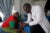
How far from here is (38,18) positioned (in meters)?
0.86

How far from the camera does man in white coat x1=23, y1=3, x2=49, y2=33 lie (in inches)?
33.9

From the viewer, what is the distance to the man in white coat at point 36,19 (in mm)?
861

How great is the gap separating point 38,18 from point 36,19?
0.06ft

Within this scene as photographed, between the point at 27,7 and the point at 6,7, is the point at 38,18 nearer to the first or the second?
the point at 27,7

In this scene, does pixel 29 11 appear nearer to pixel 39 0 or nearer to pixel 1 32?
pixel 39 0

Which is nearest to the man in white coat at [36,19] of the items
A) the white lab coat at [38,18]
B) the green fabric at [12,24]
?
the white lab coat at [38,18]

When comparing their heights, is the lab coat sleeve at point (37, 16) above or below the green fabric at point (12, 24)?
above

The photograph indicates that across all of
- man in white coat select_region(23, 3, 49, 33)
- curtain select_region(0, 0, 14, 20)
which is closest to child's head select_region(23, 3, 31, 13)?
man in white coat select_region(23, 3, 49, 33)

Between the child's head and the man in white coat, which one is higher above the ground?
the child's head

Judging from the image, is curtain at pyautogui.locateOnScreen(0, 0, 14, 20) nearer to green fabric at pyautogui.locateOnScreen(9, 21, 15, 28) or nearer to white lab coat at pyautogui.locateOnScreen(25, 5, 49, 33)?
green fabric at pyautogui.locateOnScreen(9, 21, 15, 28)

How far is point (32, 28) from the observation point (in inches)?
34.8

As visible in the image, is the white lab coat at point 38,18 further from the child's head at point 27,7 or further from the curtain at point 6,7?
the curtain at point 6,7

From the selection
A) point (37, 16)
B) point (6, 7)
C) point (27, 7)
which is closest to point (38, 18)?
point (37, 16)

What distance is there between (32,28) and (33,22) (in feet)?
0.16
